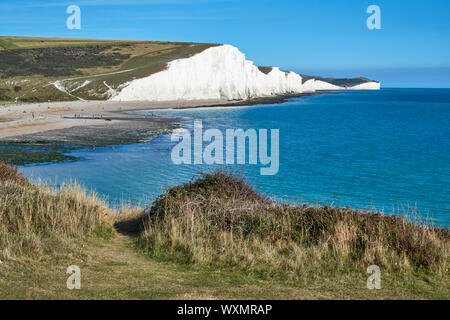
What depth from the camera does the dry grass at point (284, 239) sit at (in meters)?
8.92

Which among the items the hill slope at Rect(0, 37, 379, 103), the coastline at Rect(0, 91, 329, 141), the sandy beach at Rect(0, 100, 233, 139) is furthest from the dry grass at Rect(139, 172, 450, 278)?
the hill slope at Rect(0, 37, 379, 103)

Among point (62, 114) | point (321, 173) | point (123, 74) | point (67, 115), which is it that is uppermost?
point (123, 74)

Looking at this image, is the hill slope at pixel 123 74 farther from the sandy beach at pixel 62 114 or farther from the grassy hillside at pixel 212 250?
the grassy hillside at pixel 212 250

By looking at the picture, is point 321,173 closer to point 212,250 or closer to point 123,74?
point 212,250

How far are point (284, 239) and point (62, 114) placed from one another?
172 ft

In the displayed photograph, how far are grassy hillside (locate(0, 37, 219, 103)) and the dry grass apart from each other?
71.4m

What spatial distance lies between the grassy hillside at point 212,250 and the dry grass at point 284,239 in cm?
3

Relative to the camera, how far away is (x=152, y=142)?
39.4 m

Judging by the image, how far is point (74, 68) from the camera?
101125mm

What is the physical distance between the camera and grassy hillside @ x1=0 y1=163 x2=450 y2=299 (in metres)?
7.57

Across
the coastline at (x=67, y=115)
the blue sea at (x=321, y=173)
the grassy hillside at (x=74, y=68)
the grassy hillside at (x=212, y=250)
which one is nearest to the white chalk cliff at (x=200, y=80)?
the grassy hillside at (x=74, y=68)

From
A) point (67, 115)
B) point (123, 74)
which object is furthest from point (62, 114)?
point (123, 74)
